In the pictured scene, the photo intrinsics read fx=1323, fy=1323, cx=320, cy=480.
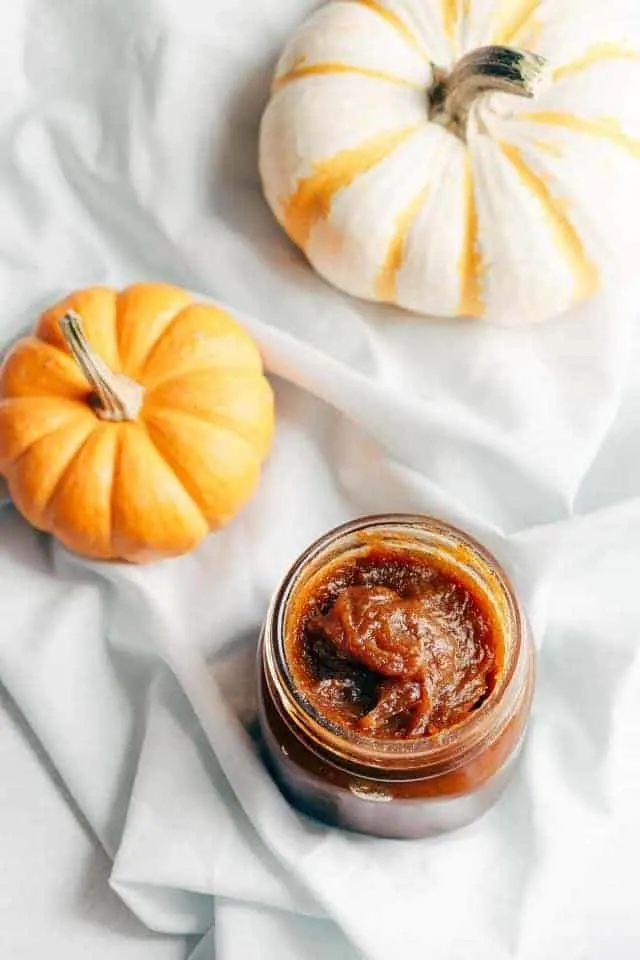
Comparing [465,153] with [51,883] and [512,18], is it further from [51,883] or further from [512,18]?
[51,883]

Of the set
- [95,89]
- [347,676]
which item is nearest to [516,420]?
[347,676]

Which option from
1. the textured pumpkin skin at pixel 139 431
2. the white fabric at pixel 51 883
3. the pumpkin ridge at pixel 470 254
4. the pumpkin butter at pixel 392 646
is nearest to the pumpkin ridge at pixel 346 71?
the pumpkin ridge at pixel 470 254

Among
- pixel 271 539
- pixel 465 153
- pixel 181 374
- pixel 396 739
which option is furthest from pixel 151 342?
pixel 396 739

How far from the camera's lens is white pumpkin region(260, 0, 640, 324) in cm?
132

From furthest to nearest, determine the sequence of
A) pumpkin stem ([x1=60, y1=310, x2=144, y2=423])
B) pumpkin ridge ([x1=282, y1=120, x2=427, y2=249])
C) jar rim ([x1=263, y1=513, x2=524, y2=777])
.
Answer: pumpkin ridge ([x1=282, y1=120, x2=427, y2=249]) → pumpkin stem ([x1=60, y1=310, x2=144, y2=423]) → jar rim ([x1=263, y1=513, x2=524, y2=777])

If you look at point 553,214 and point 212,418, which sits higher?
point 553,214

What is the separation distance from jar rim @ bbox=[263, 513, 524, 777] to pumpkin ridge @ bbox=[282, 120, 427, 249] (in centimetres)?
36

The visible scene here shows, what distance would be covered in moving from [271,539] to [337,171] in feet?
1.26

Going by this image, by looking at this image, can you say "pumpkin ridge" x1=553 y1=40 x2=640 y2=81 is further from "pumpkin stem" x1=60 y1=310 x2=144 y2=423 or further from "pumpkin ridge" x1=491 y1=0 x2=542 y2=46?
"pumpkin stem" x1=60 y1=310 x2=144 y2=423

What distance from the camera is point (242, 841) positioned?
4.21ft

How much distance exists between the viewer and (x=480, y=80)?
1.27 m

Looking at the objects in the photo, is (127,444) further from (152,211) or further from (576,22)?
(576,22)

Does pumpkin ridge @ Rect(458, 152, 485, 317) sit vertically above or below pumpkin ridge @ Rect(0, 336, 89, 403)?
above

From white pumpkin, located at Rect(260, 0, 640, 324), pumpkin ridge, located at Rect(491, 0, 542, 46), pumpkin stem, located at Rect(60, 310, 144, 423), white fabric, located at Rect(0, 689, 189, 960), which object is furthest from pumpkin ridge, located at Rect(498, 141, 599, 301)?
white fabric, located at Rect(0, 689, 189, 960)
